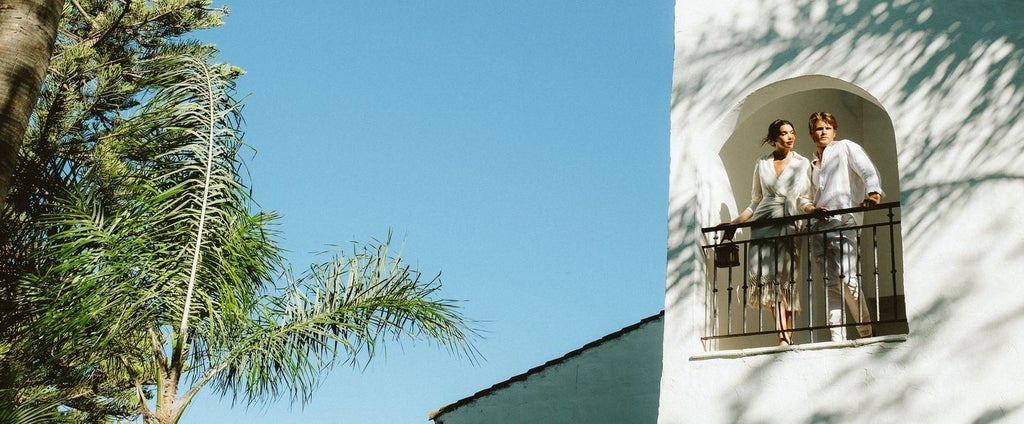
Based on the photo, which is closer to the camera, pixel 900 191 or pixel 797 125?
pixel 900 191

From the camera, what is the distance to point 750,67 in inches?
327

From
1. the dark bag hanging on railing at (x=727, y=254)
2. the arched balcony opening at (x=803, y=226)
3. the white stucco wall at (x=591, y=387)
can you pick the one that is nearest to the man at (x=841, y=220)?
the arched balcony opening at (x=803, y=226)

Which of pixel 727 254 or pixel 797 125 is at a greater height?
pixel 797 125

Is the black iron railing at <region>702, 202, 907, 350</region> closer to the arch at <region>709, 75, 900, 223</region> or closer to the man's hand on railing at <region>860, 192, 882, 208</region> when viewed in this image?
the man's hand on railing at <region>860, 192, 882, 208</region>

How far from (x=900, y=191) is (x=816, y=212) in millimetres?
598

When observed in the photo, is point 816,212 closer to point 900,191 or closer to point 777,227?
point 777,227

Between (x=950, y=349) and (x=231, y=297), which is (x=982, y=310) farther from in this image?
(x=231, y=297)

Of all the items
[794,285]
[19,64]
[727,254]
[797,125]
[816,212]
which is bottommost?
[19,64]

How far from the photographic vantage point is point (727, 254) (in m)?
8.09

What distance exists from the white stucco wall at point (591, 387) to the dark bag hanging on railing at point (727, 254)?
10.8ft

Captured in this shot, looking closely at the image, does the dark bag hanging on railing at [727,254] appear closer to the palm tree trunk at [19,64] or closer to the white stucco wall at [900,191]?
the white stucco wall at [900,191]

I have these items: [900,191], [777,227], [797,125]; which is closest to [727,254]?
[777,227]

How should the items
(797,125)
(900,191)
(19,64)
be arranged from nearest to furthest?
(19,64), (900,191), (797,125)

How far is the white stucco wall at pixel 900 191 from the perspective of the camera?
687 cm
